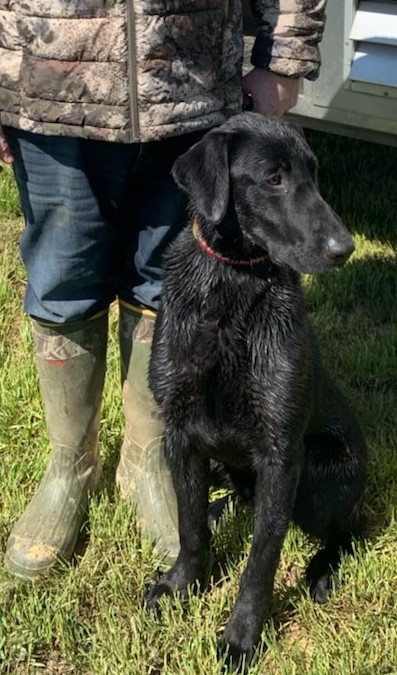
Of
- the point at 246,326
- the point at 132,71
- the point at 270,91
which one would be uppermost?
the point at 132,71

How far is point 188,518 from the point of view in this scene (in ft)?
8.90

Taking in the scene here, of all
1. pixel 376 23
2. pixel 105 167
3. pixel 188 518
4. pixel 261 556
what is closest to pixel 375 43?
pixel 376 23

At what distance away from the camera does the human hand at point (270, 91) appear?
262cm

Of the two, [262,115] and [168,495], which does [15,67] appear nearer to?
[262,115]

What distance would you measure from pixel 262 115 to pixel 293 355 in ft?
2.03

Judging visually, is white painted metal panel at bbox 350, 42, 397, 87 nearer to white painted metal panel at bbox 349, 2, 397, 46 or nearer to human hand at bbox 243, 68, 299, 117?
white painted metal panel at bbox 349, 2, 397, 46

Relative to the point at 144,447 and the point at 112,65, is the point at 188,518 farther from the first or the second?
the point at 112,65

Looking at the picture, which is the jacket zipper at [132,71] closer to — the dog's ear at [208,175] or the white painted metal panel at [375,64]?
the dog's ear at [208,175]

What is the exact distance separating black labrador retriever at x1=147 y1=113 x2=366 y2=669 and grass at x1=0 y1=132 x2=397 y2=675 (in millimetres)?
118

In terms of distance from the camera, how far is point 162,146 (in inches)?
102

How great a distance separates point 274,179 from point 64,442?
1.14 meters

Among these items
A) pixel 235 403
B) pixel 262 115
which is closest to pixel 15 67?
pixel 262 115

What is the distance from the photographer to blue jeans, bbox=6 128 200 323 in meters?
2.48

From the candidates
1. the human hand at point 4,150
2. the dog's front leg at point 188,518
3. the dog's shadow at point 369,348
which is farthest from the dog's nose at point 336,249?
the dog's shadow at point 369,348
